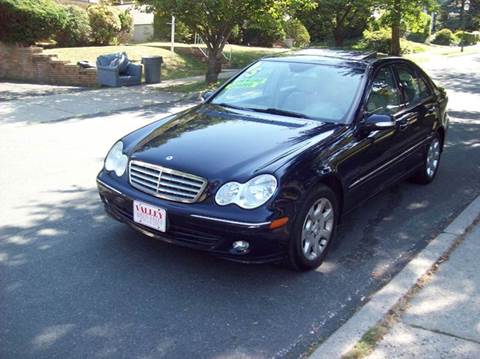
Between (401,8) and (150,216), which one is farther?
(401,8)

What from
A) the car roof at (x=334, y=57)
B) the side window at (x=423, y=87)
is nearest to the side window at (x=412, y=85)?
the side window at (x=423, y=87)

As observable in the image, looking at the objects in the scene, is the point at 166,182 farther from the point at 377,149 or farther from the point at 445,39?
the point at 445,39

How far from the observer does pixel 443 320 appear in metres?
3.54

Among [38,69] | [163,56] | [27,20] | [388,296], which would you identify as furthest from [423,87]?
[163,56]

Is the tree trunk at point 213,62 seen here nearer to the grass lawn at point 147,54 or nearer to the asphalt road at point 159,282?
the grass lawn at point 147,54

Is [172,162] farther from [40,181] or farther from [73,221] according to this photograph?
[40,181]

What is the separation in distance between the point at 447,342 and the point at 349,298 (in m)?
0.76

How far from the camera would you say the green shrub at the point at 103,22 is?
18469 millimetres

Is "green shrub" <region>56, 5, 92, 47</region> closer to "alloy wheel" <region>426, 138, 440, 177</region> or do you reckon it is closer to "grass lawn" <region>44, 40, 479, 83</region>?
"grass lawn" <region>44, 40, 479, 83</region>

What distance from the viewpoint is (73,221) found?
5055 millimetres

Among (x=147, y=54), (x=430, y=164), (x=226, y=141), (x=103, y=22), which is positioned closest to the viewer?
(x=226, y=141)

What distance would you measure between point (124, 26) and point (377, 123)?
17.1 m

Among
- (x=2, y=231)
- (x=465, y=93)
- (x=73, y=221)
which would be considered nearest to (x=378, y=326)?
(x=73, y=221)

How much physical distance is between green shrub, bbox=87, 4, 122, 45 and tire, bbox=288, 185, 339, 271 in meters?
16.0
